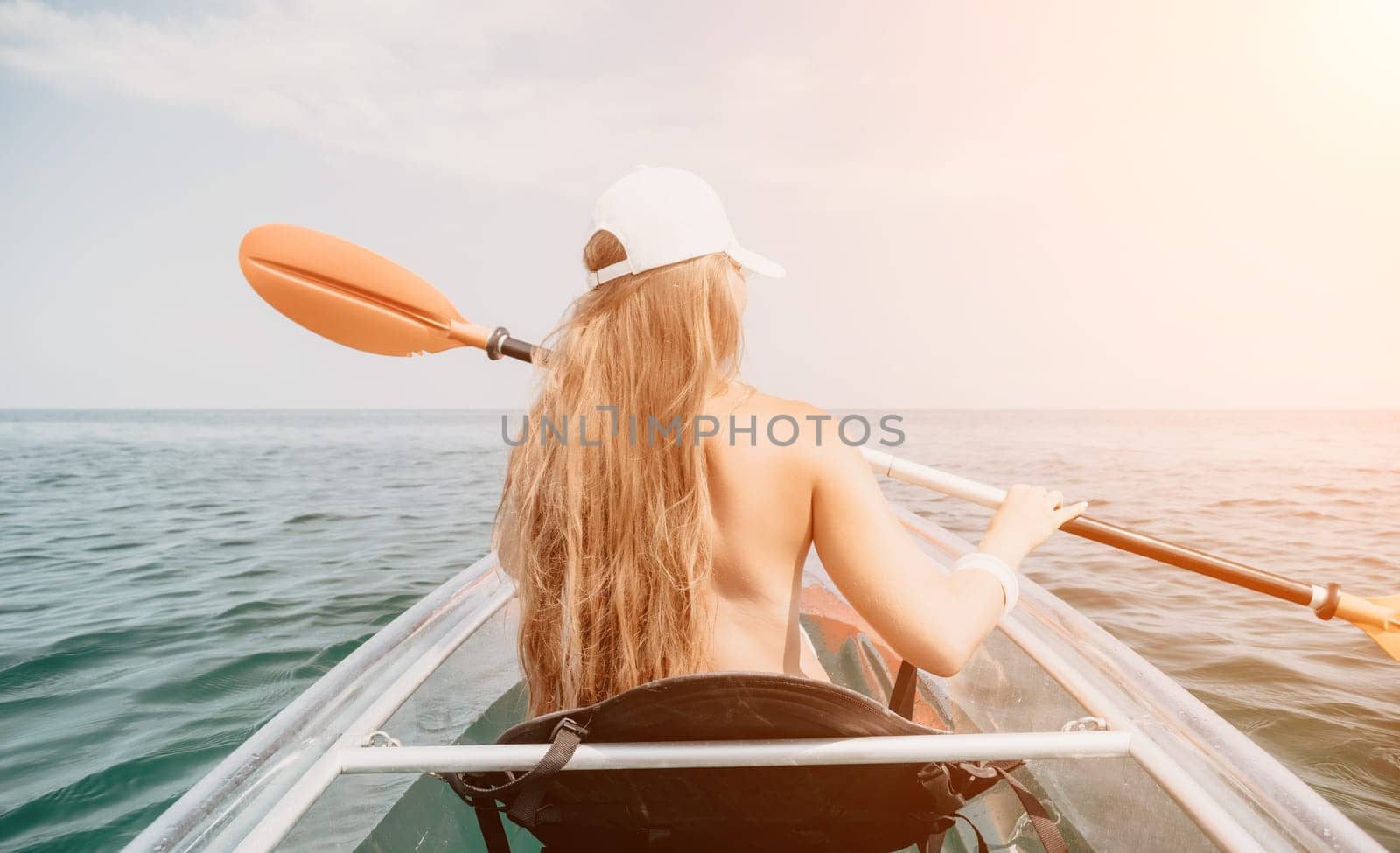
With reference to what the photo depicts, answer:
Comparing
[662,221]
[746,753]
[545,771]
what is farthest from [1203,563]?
[545,771]

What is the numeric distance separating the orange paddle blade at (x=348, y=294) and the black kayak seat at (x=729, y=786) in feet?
6.10

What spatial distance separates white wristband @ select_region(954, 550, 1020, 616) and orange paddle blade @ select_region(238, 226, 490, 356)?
1.92 m

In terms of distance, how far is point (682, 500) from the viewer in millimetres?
1323

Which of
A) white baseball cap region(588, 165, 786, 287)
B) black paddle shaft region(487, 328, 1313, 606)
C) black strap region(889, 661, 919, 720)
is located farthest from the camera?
black paddle shaft region(487, 328, 1313, 606)

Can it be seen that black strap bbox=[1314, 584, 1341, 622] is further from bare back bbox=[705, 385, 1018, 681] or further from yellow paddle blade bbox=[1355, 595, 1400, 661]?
bare back bbox=[705, 385, 1018, 681]

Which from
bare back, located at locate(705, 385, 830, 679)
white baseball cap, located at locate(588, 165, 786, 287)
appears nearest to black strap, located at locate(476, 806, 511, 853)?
bare back, located at locate(705, 385, 830, 679)

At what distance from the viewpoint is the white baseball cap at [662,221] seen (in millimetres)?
1390

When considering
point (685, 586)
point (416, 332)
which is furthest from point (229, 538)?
point (685, 586)

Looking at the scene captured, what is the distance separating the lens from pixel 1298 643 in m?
4.42

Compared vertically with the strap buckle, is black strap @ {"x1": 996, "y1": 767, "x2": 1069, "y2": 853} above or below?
below

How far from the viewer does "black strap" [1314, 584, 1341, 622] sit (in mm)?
2430

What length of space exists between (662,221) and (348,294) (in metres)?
1.88

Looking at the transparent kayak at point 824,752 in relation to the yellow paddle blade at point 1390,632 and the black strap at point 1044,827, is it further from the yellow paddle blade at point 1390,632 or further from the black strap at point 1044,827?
the yellow paddle blade at point 1390,632

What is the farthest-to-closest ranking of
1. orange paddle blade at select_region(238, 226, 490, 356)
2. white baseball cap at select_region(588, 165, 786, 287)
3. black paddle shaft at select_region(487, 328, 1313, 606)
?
orange paddle blade at select_region(238, 226, 490, 356), black paddle shaft at select_region(487, 328, 1313, 606), white baseball cap at select_region(588, 165, 786, 287)
